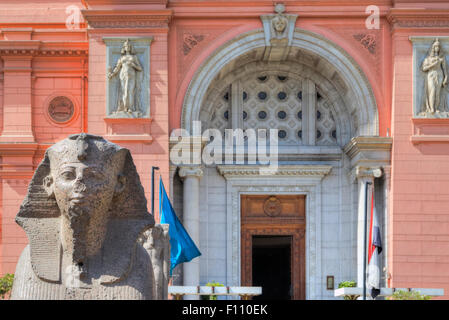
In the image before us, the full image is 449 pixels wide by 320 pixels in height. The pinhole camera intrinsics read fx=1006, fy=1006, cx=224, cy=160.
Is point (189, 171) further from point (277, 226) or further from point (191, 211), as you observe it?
point (277, 226)

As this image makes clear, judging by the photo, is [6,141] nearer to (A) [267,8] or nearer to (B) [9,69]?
(B) [9,69]

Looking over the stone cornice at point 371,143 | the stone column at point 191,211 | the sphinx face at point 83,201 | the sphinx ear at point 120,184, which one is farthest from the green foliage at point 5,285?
the sphinx face at point 83,201

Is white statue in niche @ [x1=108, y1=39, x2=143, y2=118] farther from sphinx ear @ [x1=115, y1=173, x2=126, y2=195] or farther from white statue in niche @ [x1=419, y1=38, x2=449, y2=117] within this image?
sphinx ear @ [x1=115, y1=173, x2=126, y2=195]

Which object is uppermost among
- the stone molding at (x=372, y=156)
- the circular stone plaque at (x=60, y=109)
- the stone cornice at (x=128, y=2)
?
the stone cornice at (x=128, y=2)

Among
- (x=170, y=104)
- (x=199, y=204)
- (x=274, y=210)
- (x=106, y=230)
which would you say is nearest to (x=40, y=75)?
(x=170, y=104)

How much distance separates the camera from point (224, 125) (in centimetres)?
2548

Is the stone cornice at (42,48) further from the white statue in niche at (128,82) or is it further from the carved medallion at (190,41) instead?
the carved medallion at (190,41)

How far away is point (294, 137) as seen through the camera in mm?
25516

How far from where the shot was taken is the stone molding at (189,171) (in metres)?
23.5

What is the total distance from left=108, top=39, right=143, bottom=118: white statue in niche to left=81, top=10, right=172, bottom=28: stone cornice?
1.55 ft

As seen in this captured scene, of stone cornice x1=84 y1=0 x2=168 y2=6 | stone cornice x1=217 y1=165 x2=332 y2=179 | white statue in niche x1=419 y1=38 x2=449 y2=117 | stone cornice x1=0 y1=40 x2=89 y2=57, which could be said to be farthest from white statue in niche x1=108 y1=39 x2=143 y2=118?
white statue in niche x1=419 y1=38 x2=449 y2=117

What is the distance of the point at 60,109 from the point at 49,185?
18.1 m

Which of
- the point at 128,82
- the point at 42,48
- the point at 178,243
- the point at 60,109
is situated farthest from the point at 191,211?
the point at 42,48

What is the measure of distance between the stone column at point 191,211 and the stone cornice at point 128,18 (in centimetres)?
346
